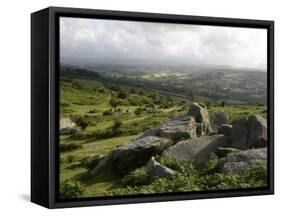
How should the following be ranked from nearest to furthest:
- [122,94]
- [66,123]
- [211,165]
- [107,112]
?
[66,123], [107,112], [122,94], [211,165]

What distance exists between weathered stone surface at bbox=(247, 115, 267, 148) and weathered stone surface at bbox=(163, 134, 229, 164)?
1.35 feet

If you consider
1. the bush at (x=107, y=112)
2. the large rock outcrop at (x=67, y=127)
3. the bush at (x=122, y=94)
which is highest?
the bush at (x=122, y=94)

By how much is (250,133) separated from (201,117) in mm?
842

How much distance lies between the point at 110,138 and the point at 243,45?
253 cm

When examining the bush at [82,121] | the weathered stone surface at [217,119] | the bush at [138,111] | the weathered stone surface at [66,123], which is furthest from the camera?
the weathered stone surface at [217,119]

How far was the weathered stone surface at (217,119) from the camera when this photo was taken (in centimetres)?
1123

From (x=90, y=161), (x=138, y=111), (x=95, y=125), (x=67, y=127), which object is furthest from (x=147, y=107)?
(x=67, y=127)

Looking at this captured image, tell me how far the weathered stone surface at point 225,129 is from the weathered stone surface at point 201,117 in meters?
0.19

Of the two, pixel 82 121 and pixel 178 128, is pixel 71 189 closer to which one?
pixel 82 121

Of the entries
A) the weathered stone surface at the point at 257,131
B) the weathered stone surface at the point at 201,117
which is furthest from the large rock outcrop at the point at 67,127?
the weathered stone surface at the point at 257,131

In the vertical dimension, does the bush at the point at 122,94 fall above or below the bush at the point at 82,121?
above

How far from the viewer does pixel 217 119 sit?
11.3 metres

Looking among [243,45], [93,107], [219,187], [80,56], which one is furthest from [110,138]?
[243,45]

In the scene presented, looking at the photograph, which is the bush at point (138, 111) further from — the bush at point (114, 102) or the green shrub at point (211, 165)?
the green shrub at point (211, 165)
